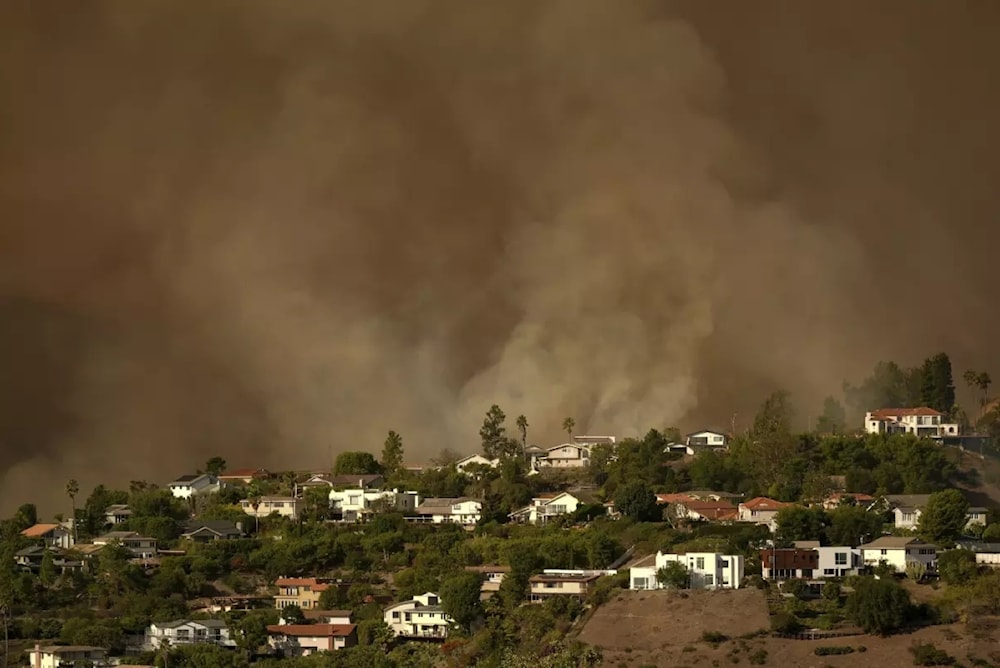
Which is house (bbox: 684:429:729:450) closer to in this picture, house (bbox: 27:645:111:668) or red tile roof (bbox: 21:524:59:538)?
red tile roof (bbox: 21:524:59:538)

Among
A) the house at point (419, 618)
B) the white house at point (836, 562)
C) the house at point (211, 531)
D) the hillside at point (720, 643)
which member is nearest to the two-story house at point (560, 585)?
the hillside at point (720, 643)

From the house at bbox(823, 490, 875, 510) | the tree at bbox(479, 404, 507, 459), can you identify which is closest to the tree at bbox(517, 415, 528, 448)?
the tree at bbox(479, 404, 507, 459)

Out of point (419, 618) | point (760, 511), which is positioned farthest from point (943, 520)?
point (419, 618)

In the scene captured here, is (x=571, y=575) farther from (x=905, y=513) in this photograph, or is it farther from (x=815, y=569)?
(x=905, y=513)

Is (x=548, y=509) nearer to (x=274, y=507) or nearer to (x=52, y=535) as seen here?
(x=274, y=507)

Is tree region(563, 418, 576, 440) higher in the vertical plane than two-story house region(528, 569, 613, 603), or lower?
higher

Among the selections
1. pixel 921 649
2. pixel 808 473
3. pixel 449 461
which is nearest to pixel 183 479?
pixel 449 461
